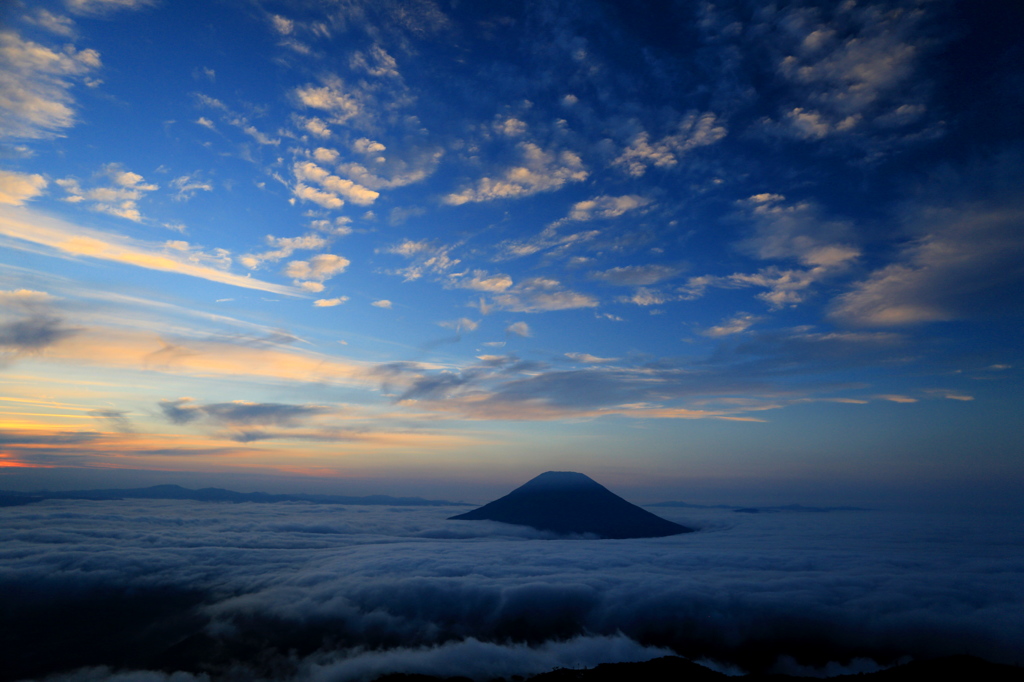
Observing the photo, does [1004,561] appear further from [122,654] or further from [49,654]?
[49,654]

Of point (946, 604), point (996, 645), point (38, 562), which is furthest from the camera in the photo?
point (38, 562)

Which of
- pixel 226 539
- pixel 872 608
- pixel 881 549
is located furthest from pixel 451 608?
pixel 881 549

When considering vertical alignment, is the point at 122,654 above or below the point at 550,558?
below

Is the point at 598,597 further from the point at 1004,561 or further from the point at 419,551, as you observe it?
the point at 1004,561

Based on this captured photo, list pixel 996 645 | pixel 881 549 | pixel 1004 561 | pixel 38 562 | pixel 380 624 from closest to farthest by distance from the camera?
pixel 996 645 < pixel 380 624 < pixel 1004 561 < pixel 38 562 < pixel 881 549

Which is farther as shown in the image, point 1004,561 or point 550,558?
point 550,558

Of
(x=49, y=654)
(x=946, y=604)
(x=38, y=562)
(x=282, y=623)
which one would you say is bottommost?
(x=49, y=654)
